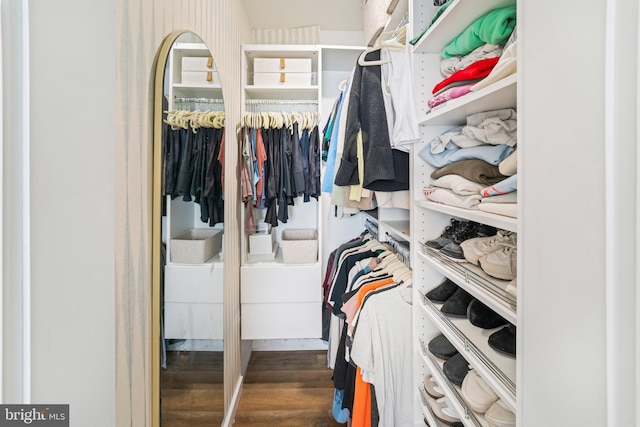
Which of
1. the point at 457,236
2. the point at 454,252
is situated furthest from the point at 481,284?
the point at 457,236

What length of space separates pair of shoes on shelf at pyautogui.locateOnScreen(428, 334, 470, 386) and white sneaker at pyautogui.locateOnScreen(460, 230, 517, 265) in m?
0.33

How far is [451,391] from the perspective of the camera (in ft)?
3.02

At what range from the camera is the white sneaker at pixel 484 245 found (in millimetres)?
879

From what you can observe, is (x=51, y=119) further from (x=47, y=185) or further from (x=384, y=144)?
(x=384, y=144)

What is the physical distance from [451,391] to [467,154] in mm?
729

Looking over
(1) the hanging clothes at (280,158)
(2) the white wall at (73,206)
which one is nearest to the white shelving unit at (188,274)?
(2) the white wall at (73,206)

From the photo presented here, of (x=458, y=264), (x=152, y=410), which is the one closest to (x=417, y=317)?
(x=458, y=264)

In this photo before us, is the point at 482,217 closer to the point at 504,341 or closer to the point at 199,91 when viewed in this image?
the point at 504,341

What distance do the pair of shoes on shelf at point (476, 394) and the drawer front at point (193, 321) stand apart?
0.93 m

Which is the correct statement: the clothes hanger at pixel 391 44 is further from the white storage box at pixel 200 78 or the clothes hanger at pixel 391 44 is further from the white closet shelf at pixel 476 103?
the white storage box at pixel 200 78

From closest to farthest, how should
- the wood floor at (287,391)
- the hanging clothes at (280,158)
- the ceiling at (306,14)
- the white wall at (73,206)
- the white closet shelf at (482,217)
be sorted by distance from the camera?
the white wall at (73,206)
the white closet shelf at (482,217)
the wood floor at (287,391)
the hanging clothes at (280,158)
the ceiling at (306,14)

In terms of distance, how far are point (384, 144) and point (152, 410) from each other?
1197 mm

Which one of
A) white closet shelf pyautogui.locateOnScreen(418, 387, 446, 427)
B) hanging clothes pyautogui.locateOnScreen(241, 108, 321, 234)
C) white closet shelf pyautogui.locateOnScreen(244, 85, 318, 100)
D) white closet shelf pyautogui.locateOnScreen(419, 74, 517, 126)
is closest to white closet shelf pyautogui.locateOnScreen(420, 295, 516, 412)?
white closet shelf pyautogui.locateOnScreen(418, 387, 446, 427)

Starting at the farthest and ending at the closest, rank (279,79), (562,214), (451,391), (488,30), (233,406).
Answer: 1. (279,79)
2. (233,406)
3. (451,391)
4. (488,30)
5. (562,214)
